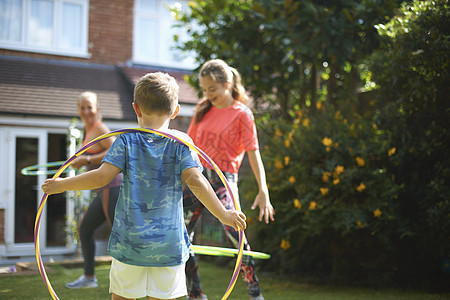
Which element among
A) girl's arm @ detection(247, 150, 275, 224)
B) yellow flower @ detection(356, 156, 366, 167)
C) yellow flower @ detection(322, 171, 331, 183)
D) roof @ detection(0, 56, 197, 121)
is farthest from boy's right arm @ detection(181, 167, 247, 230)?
roof @ detection(0, 56, 197, 121)

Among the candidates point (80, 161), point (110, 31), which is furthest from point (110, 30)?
point (80, 161)

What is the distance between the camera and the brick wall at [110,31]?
10688 millimetres

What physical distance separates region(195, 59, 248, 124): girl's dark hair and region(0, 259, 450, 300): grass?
1823mm

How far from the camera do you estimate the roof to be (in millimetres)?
9141

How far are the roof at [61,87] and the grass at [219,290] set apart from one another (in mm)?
4076

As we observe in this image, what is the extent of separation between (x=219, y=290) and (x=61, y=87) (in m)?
6.21

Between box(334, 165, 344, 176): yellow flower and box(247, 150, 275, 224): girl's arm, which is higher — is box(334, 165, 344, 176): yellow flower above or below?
above

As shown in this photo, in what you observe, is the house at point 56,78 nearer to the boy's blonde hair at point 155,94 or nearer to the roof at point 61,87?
the roof at point 61,87

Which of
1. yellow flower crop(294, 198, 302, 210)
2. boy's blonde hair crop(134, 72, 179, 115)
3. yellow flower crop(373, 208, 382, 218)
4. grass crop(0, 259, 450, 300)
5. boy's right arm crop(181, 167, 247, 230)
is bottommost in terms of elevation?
grass crop(0, 259, 450, 300)

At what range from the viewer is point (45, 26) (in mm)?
10195

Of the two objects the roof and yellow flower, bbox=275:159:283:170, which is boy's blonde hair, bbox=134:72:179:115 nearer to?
yellow flower, bbox=275:159:283:170

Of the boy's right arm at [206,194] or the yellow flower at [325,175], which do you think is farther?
the yellow flower at [325,175]

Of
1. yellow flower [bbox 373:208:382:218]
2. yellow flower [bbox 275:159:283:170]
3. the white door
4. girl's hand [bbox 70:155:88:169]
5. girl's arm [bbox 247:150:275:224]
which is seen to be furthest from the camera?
the white door

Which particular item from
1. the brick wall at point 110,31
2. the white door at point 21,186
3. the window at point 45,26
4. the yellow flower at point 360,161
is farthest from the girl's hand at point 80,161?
the brick wall at point 110,31
